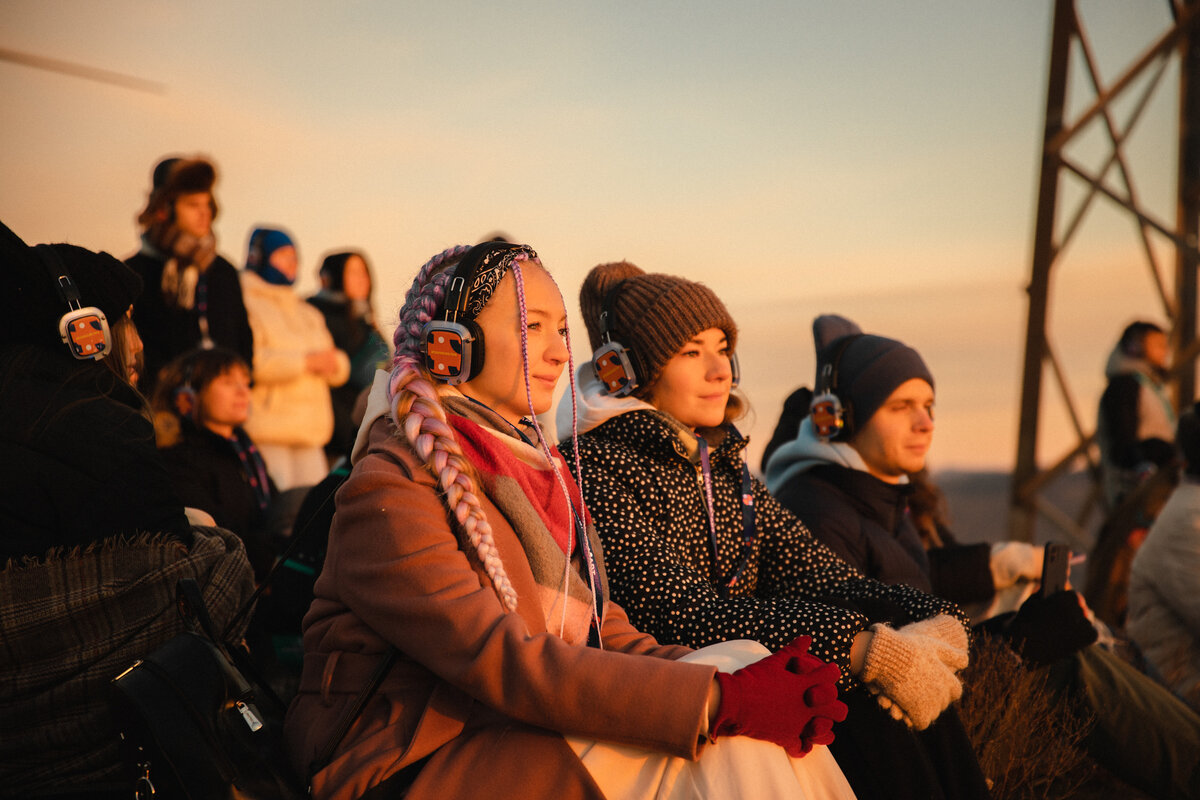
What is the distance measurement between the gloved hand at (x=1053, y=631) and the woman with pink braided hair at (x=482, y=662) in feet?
5.72

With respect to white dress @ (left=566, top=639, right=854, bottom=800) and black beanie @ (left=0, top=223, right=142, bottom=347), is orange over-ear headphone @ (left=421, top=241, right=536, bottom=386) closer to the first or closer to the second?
white dress @ (left=566, top=639, right=854, bottom=800)

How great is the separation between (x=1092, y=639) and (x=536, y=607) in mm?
2359

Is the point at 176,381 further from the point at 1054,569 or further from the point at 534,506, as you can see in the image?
the point at 1054,569

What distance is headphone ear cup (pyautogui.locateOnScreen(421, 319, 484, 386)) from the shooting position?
2.70 meters

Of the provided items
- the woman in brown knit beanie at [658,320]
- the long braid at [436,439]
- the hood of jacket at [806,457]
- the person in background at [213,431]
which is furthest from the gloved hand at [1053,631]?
the person in background at [213,431]

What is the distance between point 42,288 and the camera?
125 inches

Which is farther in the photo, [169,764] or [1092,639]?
[1092,639]

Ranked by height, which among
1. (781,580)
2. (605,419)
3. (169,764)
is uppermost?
(605,419)

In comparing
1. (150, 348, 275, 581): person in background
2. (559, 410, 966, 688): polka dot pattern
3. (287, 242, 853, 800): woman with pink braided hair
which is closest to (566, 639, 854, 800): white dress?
(287, 242, 853, 800): woman with pink braided hair

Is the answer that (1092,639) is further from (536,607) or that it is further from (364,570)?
(364,570)

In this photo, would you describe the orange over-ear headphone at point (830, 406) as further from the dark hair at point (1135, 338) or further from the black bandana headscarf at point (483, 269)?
the dark hair at point (1135, 338)

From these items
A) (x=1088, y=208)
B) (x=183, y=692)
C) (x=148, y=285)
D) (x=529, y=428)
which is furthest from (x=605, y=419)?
(x=1088, y=208)

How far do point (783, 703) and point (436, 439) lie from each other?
2.96 feet

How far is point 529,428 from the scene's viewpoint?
9.86 ft
